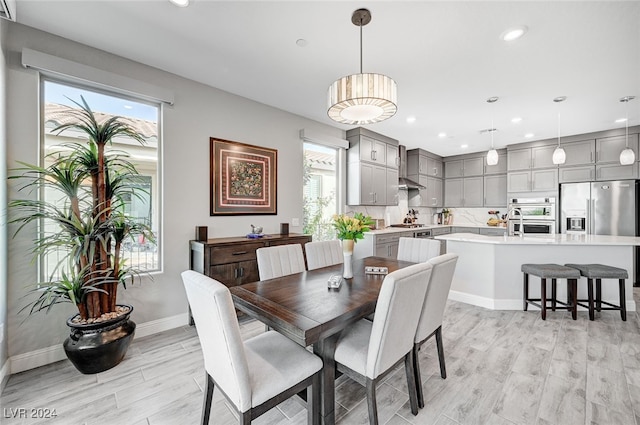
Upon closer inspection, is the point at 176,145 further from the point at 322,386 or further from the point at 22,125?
the point at 322,386

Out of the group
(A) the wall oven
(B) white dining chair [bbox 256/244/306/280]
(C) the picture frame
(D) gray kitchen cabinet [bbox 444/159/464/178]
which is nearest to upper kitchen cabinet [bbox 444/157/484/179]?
(D) gray kitchen cabinet [bbox 444/159/464/178]

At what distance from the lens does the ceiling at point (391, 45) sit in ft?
6.40

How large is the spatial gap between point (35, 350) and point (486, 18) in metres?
4.40

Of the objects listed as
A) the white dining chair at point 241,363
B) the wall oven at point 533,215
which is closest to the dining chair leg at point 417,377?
the white dining chair at point 241,363

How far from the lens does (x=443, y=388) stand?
1.93m

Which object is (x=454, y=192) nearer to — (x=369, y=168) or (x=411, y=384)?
(x=369, y=168)

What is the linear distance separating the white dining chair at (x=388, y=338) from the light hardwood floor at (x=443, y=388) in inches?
13.8

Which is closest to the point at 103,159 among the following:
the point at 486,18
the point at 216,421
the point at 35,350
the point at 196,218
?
the point at 196,218

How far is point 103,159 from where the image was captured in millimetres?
2207

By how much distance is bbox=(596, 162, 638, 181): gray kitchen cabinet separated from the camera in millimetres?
4477

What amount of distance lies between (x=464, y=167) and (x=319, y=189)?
13.7 feet

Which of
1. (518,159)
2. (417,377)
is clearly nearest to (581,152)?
(518,159)

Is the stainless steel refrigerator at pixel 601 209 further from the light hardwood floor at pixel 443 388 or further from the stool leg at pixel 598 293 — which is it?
the light hardwood floor at pixel 443 388

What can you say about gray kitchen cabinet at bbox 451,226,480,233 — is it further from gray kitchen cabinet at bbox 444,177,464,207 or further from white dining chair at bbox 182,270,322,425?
white dining chair at bbox 182,270,322,425
